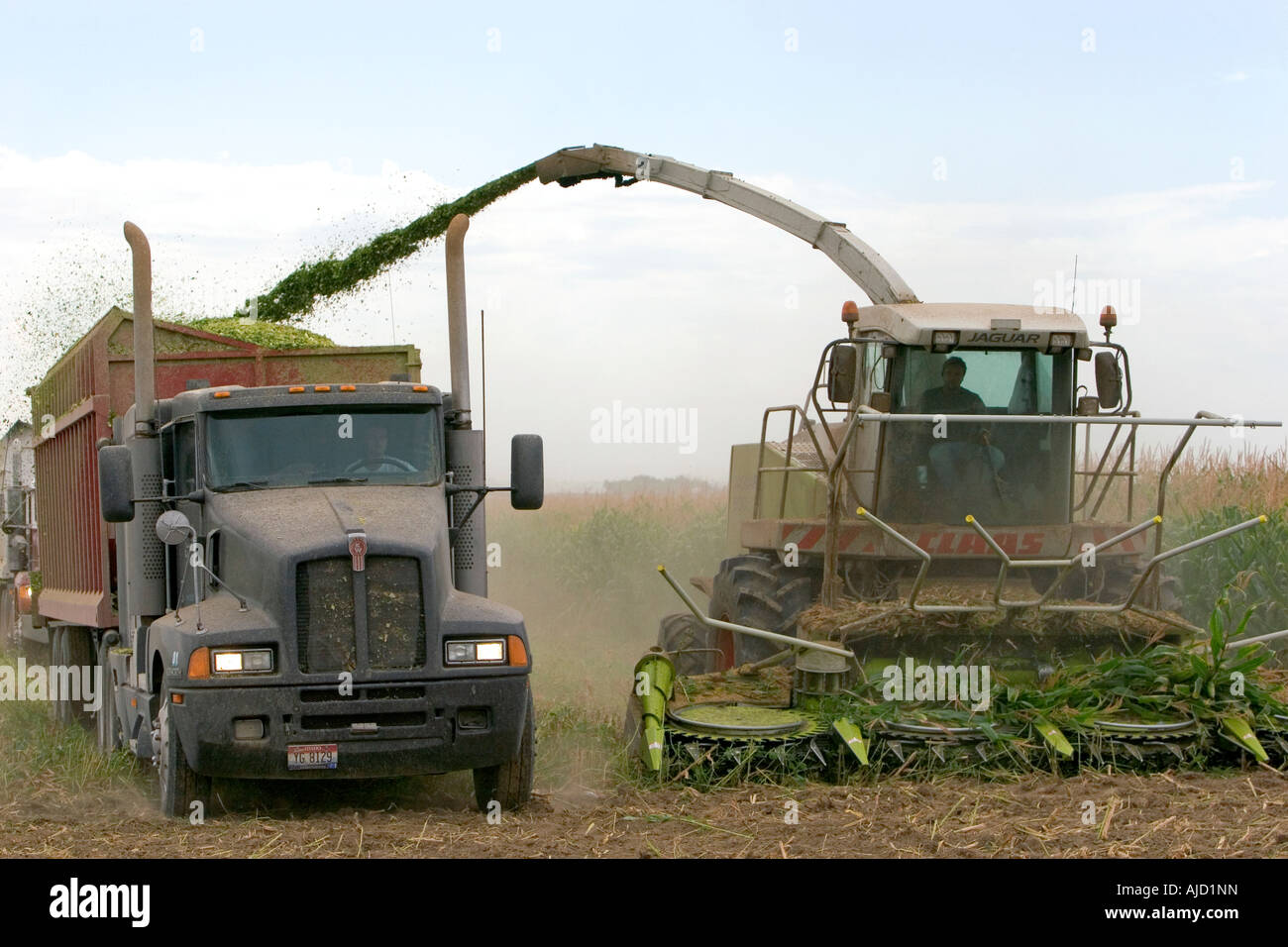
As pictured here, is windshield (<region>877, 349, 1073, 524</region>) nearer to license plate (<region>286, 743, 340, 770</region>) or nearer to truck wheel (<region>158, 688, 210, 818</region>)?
license plate (<region>286, 743, 340, 770</region>)

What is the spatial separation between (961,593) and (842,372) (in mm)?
1719

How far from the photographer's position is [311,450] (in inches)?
377

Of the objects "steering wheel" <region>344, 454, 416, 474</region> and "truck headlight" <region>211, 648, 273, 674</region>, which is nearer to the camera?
"truck headlight" <region>211, 648, 273, 674</region>

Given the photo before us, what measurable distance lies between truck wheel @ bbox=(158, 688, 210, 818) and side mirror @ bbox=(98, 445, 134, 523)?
1.10 m

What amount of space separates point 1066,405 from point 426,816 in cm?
559

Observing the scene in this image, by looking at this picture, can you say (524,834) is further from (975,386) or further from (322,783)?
(975,386)

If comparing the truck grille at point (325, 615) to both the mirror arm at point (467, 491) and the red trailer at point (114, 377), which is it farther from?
the red trailer at point (114, 377)

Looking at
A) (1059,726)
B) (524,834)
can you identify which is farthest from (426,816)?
(1059,726)

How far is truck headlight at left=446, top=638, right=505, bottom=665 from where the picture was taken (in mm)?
8555

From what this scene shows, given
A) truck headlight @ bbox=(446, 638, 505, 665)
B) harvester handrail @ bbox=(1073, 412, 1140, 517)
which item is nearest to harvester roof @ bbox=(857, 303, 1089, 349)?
harvester handrail @ bbox=(1073, 412, 1140, 517)

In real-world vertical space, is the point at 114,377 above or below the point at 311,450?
above

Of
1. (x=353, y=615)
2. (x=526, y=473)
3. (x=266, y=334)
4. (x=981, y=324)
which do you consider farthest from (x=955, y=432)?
(x=266, y=334)

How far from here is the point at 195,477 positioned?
966cm

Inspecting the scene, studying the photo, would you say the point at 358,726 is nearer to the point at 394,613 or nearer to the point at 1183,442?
the point at 394,613
